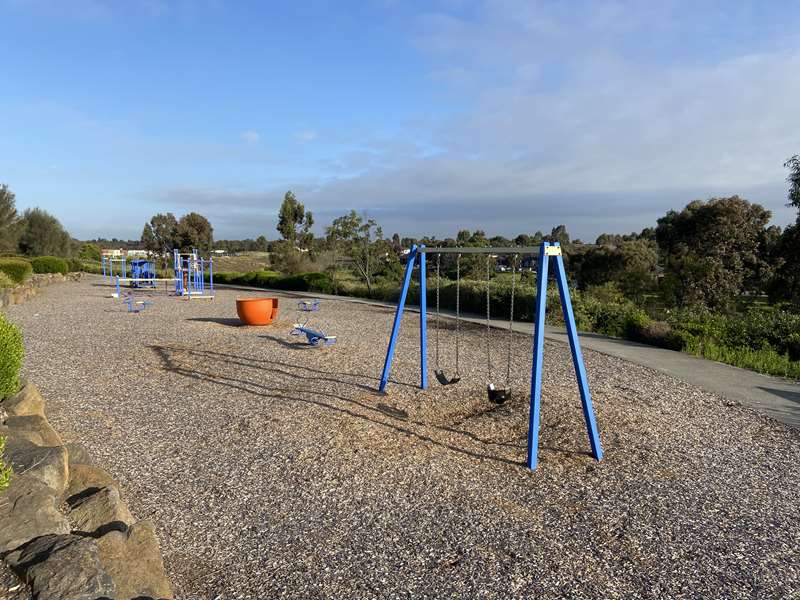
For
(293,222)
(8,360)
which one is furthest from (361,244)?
(8,360)

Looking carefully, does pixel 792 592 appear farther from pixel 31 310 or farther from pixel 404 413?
pixel 31 310

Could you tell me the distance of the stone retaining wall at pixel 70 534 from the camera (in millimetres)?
2346

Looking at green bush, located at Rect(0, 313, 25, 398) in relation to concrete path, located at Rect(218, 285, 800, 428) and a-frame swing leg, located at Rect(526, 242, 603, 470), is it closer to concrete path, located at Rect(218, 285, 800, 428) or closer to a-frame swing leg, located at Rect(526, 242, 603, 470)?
a-frame swing leg, located at Rect(526, 242, 603, 470)

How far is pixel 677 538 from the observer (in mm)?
3621

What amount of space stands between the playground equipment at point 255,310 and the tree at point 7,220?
94.8 ft

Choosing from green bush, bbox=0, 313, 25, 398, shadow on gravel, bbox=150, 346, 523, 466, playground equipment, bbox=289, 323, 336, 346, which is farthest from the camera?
playground equipment, bbox=289, 323, 336, 346

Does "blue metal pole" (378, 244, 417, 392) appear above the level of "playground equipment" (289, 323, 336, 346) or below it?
above

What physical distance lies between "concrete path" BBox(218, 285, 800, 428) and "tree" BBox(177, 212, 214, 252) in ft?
122

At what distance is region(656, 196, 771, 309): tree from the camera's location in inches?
682

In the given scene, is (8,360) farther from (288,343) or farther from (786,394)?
(786,394)

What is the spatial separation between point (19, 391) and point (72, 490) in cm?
242

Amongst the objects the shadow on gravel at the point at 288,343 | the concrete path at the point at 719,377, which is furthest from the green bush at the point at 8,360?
the concrete path at the point at 719,377

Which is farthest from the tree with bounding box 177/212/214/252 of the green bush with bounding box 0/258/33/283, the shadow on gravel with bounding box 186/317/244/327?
the shadow on gravel with bounding box 186/317/244/327

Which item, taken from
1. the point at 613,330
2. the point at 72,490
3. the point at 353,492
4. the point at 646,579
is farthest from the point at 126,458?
the point at 613,330
